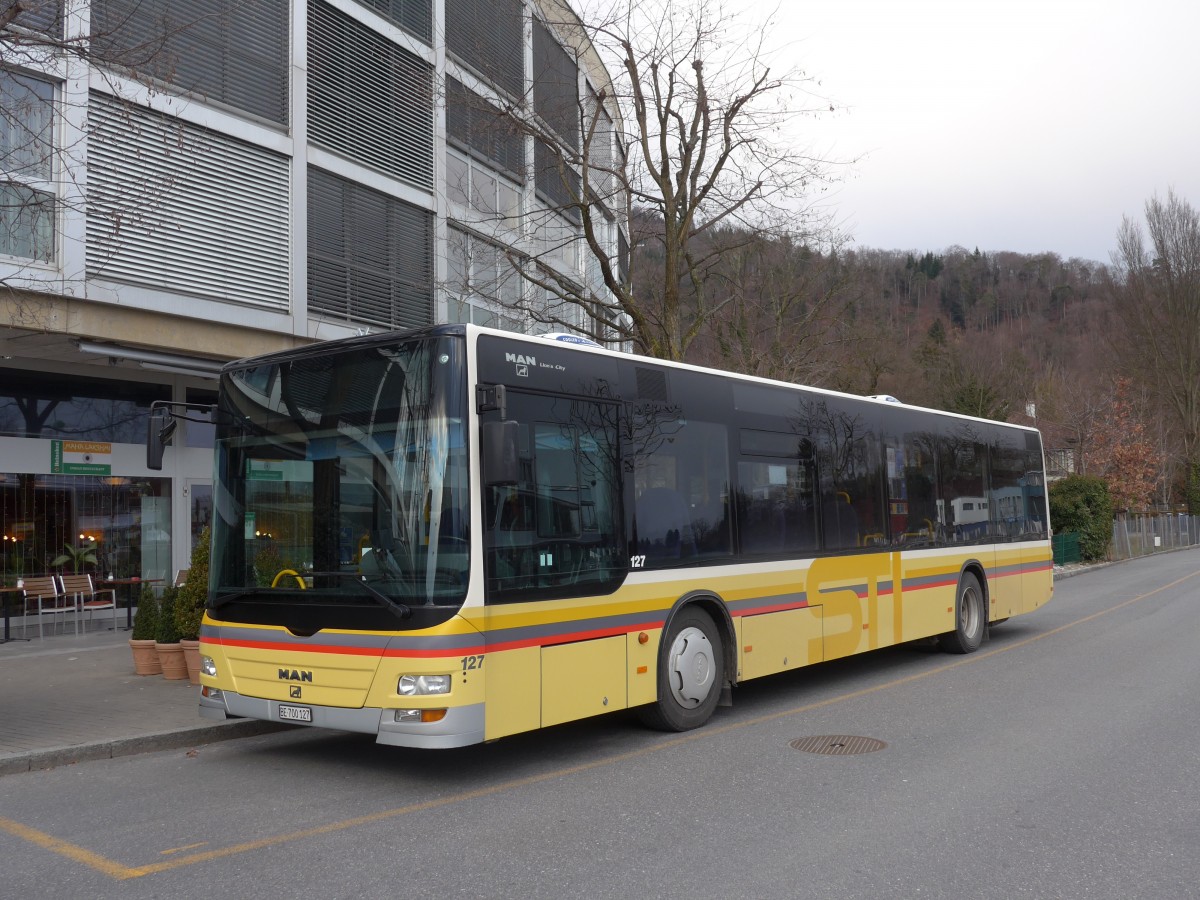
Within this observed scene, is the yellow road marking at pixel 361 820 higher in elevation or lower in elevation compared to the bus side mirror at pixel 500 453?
lower

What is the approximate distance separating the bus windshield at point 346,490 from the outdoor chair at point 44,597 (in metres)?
9.15

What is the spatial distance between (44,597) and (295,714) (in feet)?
36.3

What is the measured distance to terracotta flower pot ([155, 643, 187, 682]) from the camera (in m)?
11.0

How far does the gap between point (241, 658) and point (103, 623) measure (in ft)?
36.9

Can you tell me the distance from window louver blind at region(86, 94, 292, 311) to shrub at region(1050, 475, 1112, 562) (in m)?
28.9

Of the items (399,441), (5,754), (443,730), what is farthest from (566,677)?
(5,754)

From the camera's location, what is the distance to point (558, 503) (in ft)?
24.4

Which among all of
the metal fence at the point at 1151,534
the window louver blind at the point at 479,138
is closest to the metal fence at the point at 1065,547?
the metal fence at the point at 1151,534

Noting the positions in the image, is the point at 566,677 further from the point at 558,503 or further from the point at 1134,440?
the point at 1134,440

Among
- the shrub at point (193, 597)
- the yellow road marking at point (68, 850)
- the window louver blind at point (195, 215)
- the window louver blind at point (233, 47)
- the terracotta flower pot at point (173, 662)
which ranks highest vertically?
the window louver blind at point (233, 47)

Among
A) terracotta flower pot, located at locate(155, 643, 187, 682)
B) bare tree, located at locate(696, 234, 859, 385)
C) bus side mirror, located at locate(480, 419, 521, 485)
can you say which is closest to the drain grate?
bus side mirror, located at locate(480, 419, 521, 485)

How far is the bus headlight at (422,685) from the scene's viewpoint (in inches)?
258

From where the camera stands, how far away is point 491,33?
20875 mm

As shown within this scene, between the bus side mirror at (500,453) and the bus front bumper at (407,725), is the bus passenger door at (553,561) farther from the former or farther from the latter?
the bus front bumper at (407,725)
